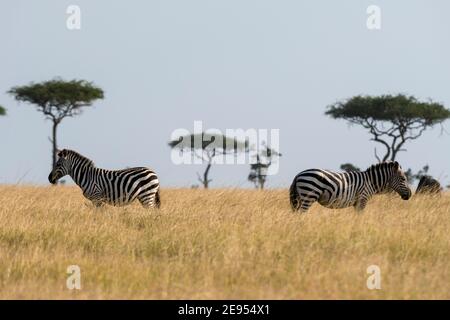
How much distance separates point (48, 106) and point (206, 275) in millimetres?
30396

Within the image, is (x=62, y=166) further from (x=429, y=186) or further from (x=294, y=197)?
(x=429, y=186)

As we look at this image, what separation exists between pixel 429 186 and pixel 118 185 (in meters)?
8.55

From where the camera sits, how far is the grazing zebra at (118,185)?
1421cm

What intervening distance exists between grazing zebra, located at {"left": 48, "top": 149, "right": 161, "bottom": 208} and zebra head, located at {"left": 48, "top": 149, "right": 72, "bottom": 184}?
0.27m

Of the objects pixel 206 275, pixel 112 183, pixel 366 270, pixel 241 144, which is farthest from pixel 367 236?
pixel 241 144

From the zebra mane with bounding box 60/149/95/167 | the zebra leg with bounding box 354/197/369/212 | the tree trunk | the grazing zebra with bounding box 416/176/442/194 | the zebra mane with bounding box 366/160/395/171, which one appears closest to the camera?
the zebra leg with bounding box 354/197/369/212

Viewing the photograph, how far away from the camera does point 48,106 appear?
36562mm

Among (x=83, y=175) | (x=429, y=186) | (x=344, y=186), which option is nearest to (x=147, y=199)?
(x=83, y=175)

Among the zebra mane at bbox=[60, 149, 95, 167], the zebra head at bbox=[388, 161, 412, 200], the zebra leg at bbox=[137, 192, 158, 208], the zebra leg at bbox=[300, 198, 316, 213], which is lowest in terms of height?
the zebra leg at bbox=[300, 198, 316, 213]

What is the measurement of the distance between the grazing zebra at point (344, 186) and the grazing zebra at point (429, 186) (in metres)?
4.37

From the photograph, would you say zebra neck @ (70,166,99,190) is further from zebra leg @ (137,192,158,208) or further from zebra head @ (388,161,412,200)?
zebra head @ (388,161,412,200)

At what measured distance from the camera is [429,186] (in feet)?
62.7

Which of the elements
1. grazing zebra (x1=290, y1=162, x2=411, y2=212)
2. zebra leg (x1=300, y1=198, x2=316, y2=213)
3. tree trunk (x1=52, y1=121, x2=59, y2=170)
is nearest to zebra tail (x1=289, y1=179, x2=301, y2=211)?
grazing zebra (x1=290, y1=162, x2=411, y2=212)

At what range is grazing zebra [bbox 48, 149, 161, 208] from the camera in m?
14.2
